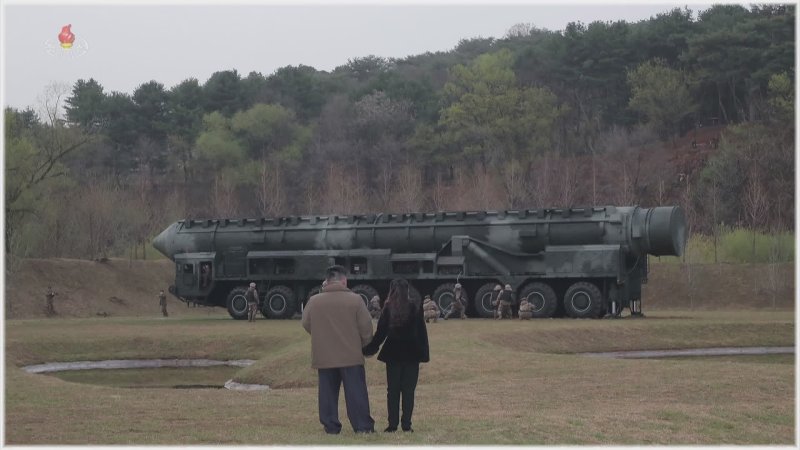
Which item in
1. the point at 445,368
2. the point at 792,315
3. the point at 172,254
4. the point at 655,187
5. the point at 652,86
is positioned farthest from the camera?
the point at 652,86

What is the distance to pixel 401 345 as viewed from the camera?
16.5 m

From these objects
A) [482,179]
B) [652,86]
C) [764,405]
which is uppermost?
[652,86]

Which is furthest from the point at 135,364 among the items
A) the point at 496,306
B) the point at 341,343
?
the point at 341,343

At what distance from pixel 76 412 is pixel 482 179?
6297 cm

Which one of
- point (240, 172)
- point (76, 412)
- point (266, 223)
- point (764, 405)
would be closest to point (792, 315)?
point (266, 223)

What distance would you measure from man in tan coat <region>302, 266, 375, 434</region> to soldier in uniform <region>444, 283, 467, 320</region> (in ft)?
86.9

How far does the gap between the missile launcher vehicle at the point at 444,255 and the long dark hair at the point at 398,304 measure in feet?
86.7

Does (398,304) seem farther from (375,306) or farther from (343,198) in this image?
(343,198)

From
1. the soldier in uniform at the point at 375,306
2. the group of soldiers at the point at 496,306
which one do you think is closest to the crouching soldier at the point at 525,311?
the group of soldiers at the point at 496,306

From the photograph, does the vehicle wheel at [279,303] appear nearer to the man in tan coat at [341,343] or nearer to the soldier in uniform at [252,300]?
the soldier in uniform at [252,300]

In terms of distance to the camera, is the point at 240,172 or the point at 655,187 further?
the point at 240,172

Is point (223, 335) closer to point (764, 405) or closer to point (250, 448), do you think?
point (764, 405)

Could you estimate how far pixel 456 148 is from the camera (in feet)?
329

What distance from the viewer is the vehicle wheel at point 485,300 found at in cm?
4384
